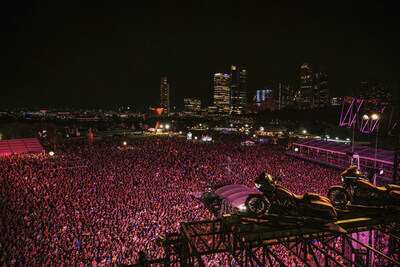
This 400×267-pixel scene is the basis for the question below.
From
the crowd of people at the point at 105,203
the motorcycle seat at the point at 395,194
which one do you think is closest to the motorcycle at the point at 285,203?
the motorcycle seat at the point at 395,194

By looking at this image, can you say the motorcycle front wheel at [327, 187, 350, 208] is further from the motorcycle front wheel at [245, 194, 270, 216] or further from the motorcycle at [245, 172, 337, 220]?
A: the motorcycle front wheel at [245, 194, 270, 216]

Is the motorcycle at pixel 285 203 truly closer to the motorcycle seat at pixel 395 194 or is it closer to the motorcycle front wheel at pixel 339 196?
the motorcycle front wheel at pixel 339 196

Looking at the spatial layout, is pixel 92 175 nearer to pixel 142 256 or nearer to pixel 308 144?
pixel 142 256

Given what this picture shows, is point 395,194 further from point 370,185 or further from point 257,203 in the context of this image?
point 257,203

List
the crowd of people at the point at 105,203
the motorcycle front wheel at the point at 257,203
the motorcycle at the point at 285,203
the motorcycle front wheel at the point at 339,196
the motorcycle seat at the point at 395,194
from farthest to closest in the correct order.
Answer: the crowd of people at the point at 105,203 → the motorcycle front wheel at the point at 339,196 → the motorcycle seat at the point at 395,194 → the motorcycle front wheel at the point at 257,203 → the motorcycle at the point at 285,203

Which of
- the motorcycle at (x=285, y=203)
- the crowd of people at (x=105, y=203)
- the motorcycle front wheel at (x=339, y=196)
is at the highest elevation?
the motorcycle at (x=285, y=203)

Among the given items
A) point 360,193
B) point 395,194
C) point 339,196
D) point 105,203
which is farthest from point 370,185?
point 105,203

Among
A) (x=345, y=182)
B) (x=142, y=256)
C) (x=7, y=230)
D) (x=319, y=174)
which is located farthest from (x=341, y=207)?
(x=319, y=174)
